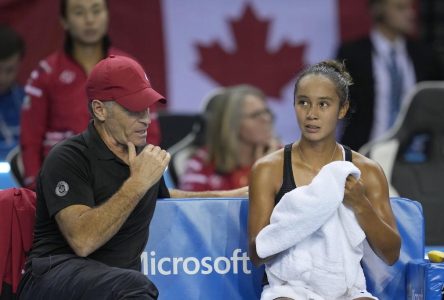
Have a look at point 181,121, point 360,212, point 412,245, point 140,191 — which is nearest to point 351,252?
point 360,212

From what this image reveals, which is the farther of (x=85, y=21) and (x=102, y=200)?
(x=85, y=21)

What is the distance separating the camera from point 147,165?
14.7 ft

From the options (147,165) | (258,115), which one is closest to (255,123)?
(258,115)

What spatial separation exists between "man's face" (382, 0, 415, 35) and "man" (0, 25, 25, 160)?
233 centimetres

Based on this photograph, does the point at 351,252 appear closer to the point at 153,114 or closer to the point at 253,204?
the point at 253,204

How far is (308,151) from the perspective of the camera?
4.84 metres

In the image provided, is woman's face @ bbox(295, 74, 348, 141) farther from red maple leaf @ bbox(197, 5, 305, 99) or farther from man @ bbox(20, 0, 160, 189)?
red maple leaf @ bbox(197, 5, 305, 99)

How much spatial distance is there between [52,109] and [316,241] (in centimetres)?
174

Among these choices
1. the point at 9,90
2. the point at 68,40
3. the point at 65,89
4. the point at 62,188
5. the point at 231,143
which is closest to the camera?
the point at 62,188

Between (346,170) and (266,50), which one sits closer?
(346,170)

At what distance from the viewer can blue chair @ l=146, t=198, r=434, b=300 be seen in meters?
5.07

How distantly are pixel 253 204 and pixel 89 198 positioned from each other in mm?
656

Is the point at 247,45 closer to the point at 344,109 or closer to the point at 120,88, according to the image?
the point at 344,109

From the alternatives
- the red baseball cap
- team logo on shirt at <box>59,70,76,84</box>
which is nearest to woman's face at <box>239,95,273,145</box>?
team logo on shirt at <box>59,70,76,84</box>
